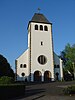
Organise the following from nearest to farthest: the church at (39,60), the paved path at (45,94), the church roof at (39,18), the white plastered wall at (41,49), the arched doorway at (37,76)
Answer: the paved path at (45,94)
the arched doorway at (37,76)
the church at (39,60)
the white plastered wall at (41,49)
the church roof at (39,18)

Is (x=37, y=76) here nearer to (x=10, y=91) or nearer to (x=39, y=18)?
(x=39, y=18)

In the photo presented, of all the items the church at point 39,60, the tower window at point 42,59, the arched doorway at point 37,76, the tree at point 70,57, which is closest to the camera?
the arched doorway at point 37,76

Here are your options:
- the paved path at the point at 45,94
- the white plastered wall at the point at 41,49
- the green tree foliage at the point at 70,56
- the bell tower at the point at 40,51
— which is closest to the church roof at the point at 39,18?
the bell tower at the point at 40,51

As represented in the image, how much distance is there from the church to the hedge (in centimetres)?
2869

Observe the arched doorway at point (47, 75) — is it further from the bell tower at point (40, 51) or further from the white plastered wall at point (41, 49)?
the white plastered wall at point (41, 49)

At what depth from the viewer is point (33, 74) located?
51312 millimetres

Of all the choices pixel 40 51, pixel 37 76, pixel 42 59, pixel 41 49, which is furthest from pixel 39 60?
pixel 37 76

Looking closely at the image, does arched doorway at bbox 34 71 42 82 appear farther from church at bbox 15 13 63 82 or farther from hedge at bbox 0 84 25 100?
hedge at bbox 0 84 25 100

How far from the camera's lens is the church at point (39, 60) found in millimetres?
51844

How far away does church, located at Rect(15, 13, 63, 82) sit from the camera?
51.8 meters

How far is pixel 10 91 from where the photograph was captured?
20.0 m

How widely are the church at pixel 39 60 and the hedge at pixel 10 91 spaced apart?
1130 inches

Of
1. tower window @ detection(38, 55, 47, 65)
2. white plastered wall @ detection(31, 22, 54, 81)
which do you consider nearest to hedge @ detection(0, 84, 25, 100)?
white plastered wall @ detection(31, 22, 54, 81)

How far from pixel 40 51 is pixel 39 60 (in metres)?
2.48
